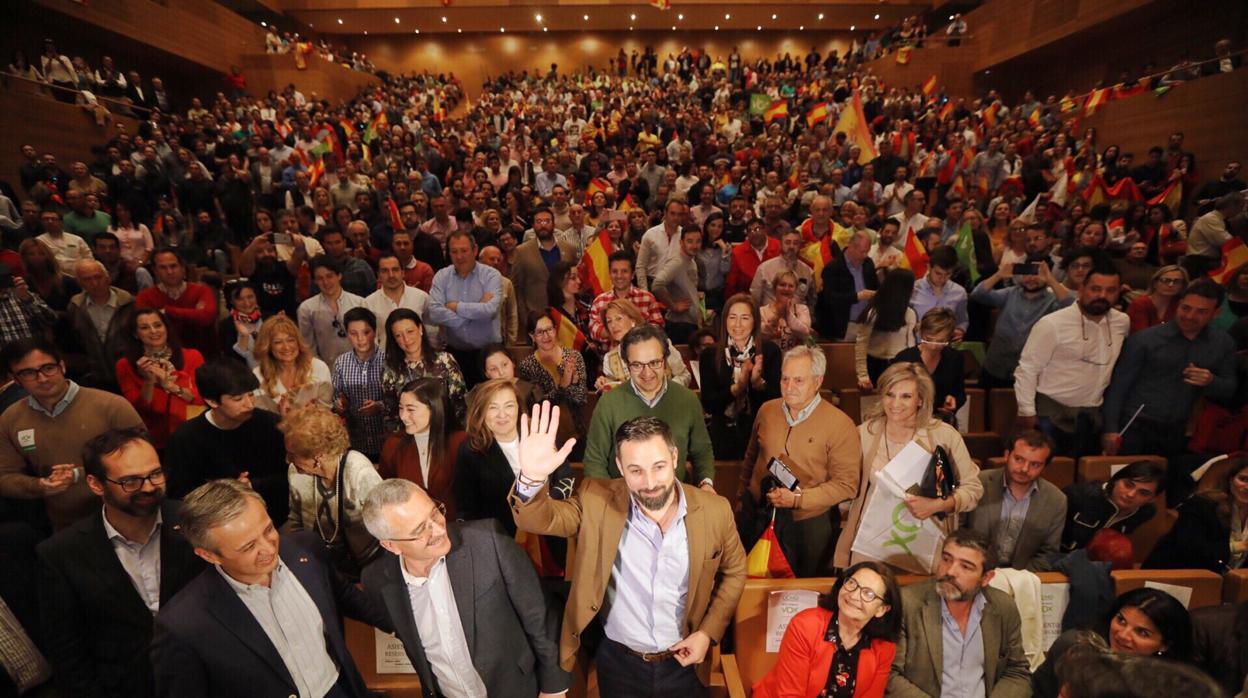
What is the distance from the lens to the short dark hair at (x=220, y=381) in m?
2.32

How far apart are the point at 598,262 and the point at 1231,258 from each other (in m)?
4.99

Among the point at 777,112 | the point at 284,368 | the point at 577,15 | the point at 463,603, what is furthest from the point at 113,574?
the point at 577,15

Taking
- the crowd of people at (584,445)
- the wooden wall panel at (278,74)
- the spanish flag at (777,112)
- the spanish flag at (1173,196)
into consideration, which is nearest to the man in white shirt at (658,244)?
the crowd of people at (584,445)

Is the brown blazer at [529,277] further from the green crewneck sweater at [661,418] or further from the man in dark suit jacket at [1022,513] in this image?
the man in dark suit jacket at [1022,513]

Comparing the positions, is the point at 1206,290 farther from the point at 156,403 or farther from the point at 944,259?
the point at 156,403

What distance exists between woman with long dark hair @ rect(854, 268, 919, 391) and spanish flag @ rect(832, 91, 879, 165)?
478 cm

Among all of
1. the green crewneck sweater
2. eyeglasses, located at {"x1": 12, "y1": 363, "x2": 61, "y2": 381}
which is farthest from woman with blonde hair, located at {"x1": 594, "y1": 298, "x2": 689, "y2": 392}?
eyeglasses, located at {"x1": 12, "y1": 363, "x2": 61, "y2": 381}

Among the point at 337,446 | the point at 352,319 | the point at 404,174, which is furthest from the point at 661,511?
the point at 404,174

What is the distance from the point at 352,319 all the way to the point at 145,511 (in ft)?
4.69

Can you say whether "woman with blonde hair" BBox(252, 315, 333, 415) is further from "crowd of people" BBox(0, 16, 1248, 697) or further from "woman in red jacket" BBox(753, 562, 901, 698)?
"woman in red jacket" BBox(753, 562, 901, 698)

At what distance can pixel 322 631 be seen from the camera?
181 centimetres

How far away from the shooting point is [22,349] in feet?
7.63

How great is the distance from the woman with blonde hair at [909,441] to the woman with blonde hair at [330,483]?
1.92m

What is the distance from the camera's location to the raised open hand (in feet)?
5.53
